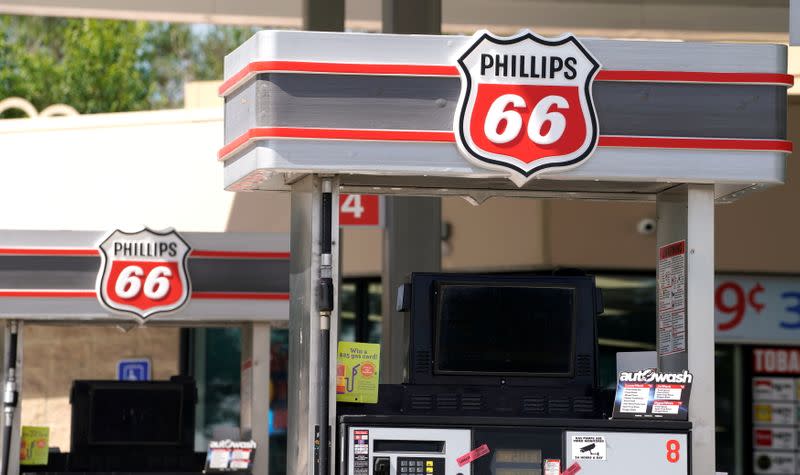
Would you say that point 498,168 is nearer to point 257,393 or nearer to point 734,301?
point 257,393

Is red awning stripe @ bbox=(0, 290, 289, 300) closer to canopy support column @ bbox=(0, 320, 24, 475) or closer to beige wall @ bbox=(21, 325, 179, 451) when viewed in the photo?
canopy support column @ bbox=(0, 320, 24, 475)

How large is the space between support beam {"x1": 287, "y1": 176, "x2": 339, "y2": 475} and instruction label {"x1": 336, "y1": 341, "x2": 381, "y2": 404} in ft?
0.41

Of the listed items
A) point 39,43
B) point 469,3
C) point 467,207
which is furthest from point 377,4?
point 39,43

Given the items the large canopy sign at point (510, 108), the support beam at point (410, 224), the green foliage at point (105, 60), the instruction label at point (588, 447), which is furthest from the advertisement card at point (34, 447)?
the green foliage at point (105, 60)

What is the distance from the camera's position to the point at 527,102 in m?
7.43

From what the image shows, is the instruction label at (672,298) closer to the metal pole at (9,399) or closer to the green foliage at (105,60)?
the metal pole at (9,399)

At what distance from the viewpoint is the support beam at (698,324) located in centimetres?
762

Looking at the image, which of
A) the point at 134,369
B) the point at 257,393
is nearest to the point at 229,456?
the point at 257,393

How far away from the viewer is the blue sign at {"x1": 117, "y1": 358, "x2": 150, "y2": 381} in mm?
19189

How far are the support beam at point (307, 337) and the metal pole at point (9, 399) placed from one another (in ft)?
16.3

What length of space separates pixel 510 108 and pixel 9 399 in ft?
20.8

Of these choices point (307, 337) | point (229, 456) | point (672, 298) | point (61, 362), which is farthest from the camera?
point (61, 362)

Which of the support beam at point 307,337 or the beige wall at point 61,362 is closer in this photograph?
the support beam at point 307,337

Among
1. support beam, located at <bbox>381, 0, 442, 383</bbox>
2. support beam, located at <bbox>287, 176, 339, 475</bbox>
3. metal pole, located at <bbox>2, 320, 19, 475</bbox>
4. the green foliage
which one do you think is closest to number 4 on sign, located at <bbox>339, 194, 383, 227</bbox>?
support beam, located at <bbox>381, 0, 442, 383</bbox>
